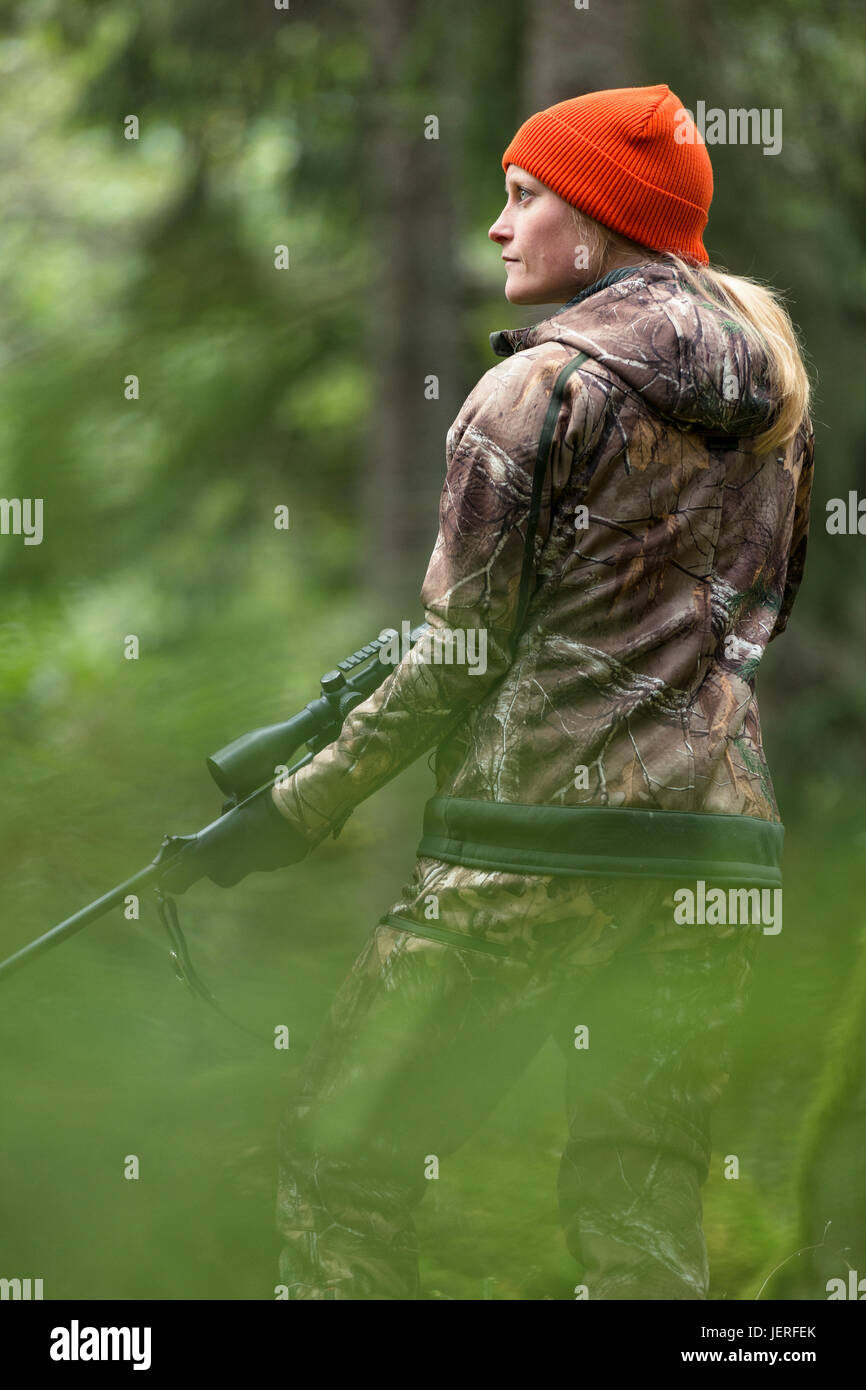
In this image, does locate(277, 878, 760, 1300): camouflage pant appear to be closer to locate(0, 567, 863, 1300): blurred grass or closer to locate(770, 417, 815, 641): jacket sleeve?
locate(0, 567, 863, 1300): blurred grass

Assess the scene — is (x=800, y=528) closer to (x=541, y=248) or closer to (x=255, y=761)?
(x=541, y=248)

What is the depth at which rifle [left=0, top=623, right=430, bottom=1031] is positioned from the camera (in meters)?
2.14

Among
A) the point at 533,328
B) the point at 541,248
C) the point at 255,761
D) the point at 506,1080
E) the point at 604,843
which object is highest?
the point at 541,248

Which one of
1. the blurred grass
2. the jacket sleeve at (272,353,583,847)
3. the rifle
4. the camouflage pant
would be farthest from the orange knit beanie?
the camouflage pant

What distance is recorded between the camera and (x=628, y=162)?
2.13 meters

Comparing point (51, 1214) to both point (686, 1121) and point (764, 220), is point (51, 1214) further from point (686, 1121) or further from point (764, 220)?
point (764, 220)

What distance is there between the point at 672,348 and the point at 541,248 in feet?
1.20

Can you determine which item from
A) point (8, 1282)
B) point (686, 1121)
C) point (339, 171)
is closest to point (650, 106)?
point (686, 1121)

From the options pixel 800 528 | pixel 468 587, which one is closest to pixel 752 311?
pixel 800 528

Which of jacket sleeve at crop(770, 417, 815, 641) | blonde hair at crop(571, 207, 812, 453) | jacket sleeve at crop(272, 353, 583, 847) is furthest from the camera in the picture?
jacket sleeve at crop(770, 417, 815, 641)

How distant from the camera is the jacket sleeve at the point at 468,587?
1.94 m

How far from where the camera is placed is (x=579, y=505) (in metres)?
1.99

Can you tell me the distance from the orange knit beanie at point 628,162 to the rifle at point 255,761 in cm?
77

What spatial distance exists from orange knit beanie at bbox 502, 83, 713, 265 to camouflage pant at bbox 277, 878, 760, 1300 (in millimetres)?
1108
